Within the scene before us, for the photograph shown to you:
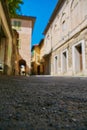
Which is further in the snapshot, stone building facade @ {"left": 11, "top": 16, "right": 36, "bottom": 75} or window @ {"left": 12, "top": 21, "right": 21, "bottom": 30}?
window @ {"left": 12, "top": 21, "right": 21, "bottom": 30}

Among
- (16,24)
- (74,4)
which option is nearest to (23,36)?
(16,24)

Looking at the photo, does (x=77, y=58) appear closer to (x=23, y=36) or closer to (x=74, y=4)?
(x=74, y=4)

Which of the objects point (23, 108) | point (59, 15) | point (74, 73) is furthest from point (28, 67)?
point (23, 108)

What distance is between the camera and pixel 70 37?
13992 mm

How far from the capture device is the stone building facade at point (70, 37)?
39.0ft

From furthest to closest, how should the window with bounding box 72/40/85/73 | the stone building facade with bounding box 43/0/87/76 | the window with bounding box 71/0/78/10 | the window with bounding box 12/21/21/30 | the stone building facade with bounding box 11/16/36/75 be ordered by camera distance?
the window with bounding box 12/21/21/30 < the stone building facade with bounding box 11/16/36/75 < the window with bounding box 71/0/78/10 < the window with bounding box 72/40/85/73 < the stone building facade with bounding box 43/0/87/76

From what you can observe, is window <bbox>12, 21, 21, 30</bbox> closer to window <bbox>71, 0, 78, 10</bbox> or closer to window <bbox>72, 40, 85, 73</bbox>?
window <bbox>71, 0, 78, 10</bbox>

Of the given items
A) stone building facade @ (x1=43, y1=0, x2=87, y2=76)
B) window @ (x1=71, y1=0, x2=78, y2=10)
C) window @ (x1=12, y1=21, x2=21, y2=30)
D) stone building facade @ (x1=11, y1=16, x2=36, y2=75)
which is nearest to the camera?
stone building facade @ (x1=43, y1=0, x2=87, y2=76)

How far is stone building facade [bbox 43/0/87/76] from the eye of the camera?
11.9 metres

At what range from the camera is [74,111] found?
1.21 meters

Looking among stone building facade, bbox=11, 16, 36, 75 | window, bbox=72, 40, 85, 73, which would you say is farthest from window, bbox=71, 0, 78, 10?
stone building facade, bbox=11, 16, 36, 75

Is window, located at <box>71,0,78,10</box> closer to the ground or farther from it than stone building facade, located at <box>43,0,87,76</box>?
farther from it

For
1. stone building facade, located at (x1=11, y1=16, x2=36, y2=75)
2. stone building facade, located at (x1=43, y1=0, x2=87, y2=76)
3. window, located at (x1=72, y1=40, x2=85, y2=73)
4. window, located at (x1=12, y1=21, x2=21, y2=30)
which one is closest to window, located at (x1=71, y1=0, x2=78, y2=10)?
stone building facade, located at (x1=43, y1=0, x2=87, y2=76)

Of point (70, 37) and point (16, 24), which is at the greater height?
point (16, 24)
